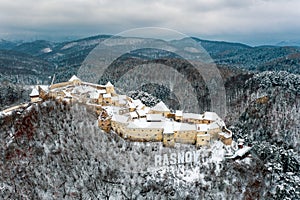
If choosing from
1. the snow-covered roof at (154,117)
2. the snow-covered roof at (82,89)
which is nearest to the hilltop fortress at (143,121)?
the snow-covered roof at (154,117)

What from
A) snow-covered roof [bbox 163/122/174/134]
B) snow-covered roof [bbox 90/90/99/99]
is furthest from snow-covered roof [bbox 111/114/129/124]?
snow-covered roof [bbox 90/90/99/99]

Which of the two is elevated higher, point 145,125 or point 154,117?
point 154,117

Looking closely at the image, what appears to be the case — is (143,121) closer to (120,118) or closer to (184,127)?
(120,118)

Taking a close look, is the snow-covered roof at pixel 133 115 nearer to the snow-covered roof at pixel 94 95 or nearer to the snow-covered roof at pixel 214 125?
the snow-covered roof at pixel 94 95

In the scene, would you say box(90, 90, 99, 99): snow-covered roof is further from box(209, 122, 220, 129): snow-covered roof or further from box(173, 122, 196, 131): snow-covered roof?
box(209, 122, 220, 129): snow-covered roof

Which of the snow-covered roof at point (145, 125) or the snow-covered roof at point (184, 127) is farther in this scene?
the snow-covered roof at point (184, 127)

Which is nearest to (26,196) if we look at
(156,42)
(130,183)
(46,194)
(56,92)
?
(46,194)

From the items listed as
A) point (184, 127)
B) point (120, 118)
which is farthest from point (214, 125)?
point (120, 118)

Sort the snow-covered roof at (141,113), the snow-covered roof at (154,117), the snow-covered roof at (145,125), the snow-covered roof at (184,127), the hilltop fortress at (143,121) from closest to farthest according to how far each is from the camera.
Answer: the snow-covered roof at (145,125)
the hilltop fortress at (143,121)
the snow-covered roof at (184,127)
the snow-covered roof at (154,117)
the snow-covered roof at (141,113)

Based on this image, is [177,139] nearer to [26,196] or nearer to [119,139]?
[119,139]

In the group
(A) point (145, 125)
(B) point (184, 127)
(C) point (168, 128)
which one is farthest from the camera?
(B) point (184, 127)
